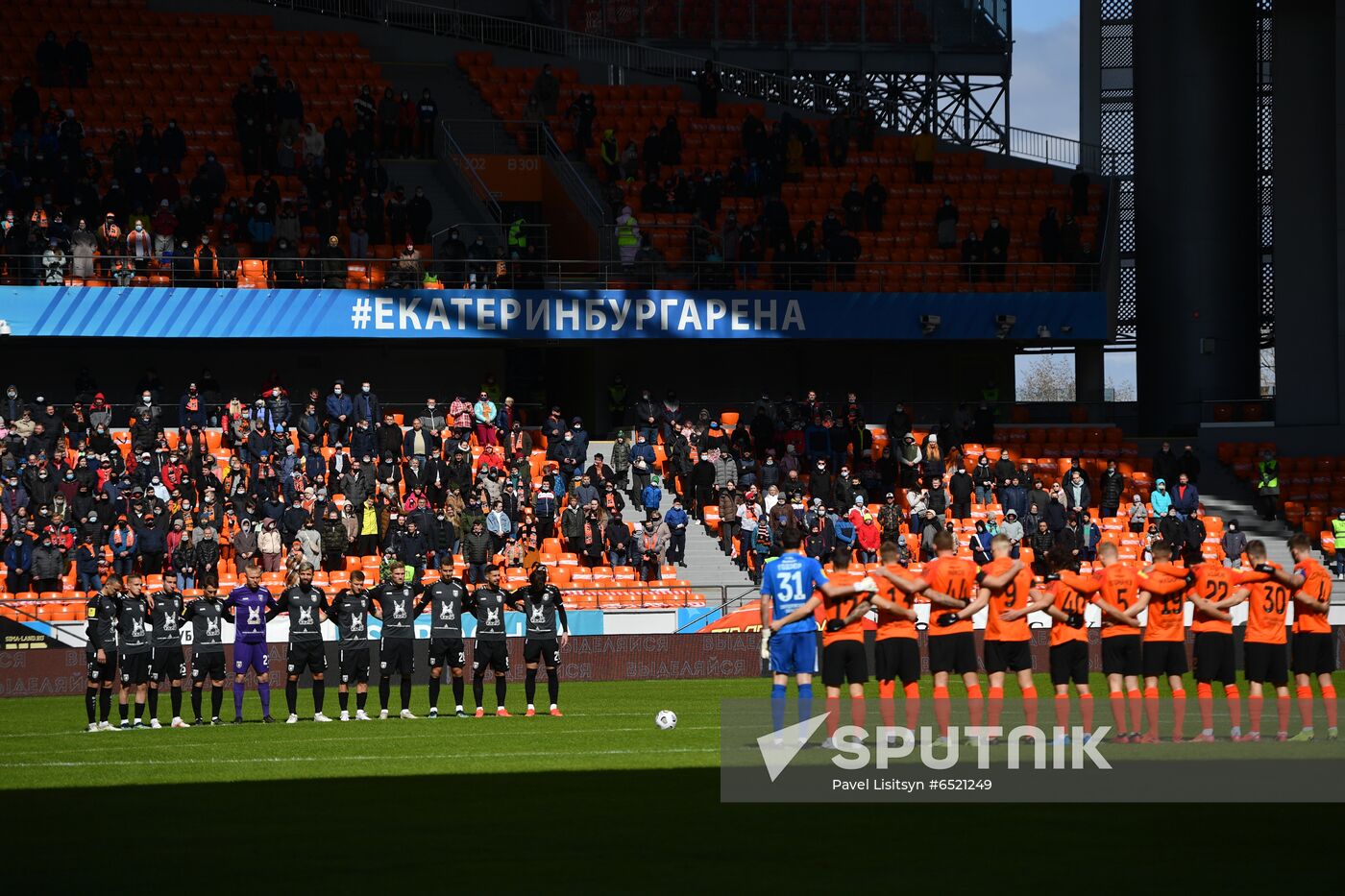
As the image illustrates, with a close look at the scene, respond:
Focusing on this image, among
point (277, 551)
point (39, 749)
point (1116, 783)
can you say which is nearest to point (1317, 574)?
point (1116, 783)

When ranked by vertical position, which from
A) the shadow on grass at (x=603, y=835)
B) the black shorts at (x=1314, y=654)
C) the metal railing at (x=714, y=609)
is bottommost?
the metal railing at (x=714, y=609)

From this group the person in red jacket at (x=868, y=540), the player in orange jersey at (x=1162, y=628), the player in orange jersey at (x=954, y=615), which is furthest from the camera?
the person in red jacket at (x=868, y=540)

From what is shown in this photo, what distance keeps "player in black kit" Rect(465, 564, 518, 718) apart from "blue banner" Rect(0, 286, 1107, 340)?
18.6 m

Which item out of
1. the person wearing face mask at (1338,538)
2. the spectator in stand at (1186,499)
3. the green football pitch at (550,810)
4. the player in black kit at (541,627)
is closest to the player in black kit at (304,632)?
the green football pitch at (550,810)

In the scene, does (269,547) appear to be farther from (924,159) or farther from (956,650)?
(924,159)

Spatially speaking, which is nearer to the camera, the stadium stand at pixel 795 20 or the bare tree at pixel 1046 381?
the stadium stand at pixel 795 20

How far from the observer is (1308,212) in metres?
38.3

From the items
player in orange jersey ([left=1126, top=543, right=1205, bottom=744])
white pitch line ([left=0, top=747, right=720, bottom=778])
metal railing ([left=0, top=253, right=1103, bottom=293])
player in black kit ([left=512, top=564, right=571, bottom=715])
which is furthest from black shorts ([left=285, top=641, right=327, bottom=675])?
metal railing ([left=0, top=253, right=1103, bottom=293])

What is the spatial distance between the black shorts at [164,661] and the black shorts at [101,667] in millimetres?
418

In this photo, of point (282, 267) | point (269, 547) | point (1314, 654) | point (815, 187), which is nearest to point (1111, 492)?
point (815, 187)

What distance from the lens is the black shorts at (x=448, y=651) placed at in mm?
21250

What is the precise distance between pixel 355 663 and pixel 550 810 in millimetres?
8874

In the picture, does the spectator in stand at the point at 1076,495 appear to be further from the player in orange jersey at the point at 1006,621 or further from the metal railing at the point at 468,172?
the player in orange jersey at the point at 1006,621

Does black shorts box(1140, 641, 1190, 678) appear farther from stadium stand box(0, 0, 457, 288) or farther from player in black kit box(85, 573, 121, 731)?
stadium stand box(0, 0, 457, 288)
